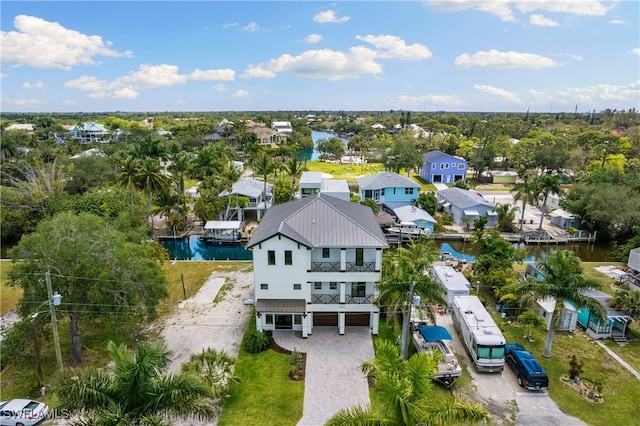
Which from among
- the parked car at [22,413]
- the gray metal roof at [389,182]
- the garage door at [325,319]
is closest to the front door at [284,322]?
the garage door at [325,319]

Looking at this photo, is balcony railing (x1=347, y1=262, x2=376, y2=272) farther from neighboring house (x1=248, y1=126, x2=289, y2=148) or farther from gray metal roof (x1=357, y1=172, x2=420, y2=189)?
neighboring house (x1=248, y1=126, x2=289, y2=148)

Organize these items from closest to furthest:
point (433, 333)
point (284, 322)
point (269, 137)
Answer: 1. point (433, 333)
2. point (284, 322)
3. point (269, 137)

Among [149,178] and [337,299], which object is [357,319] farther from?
[149,178]

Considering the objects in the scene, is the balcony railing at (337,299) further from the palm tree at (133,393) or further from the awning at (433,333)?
the palm tree at (133,393)

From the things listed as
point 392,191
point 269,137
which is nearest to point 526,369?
point 392,191

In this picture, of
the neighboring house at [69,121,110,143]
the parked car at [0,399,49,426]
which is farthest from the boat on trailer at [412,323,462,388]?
the neighboring house at [69,121,110,143]
